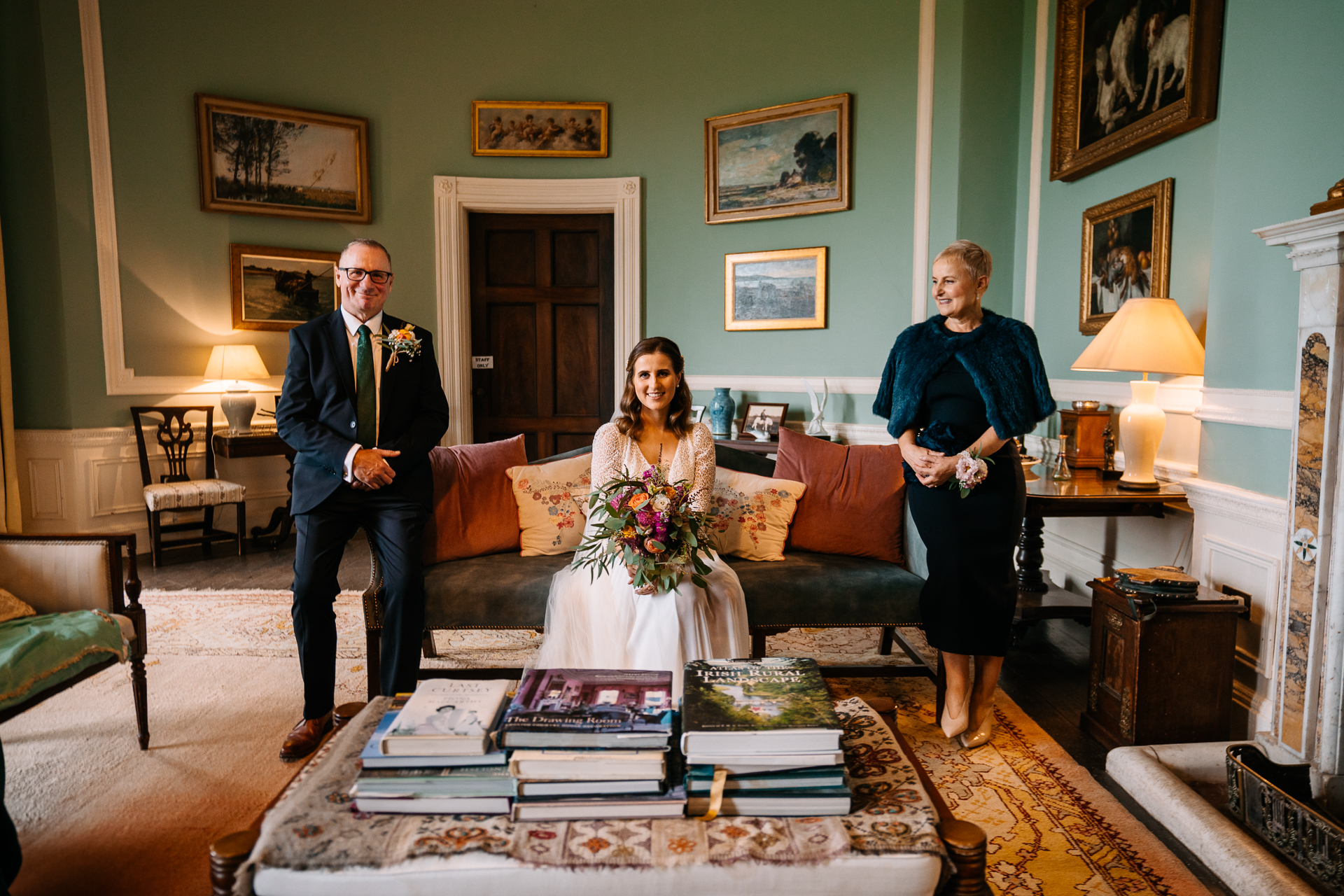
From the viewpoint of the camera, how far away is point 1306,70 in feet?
8.20

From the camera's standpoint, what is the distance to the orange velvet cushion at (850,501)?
313 centimetres

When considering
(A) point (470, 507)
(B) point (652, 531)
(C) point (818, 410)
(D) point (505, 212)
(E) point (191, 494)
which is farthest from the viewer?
Answer: (D) point (505, 212)

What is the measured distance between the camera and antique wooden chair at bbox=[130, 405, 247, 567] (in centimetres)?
515

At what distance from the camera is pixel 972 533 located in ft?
8.52

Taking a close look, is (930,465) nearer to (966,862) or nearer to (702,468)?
(702,468)

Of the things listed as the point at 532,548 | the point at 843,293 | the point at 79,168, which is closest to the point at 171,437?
the point at 79,168

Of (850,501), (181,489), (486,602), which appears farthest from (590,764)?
(181,489)

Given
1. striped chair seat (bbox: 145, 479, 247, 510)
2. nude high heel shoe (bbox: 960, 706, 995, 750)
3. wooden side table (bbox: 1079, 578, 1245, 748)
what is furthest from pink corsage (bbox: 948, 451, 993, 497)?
striped chair seat (bbox: 145, 479, 247, 510)

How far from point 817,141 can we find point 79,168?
5.00 metres

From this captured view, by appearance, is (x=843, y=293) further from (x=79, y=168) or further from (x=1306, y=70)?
(x=79, y=168)

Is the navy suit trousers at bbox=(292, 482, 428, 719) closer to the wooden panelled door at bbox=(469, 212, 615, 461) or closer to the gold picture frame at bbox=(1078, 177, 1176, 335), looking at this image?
the gold picture frame at bbox=(1078, 177, 1176, 335)

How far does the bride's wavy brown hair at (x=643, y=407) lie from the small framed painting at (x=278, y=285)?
405 centimetres

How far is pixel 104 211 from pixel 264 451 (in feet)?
6.23

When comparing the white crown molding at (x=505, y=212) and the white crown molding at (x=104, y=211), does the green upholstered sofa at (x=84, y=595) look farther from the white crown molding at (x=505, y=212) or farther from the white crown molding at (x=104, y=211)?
the white crown molding at (x=505, y=212)
